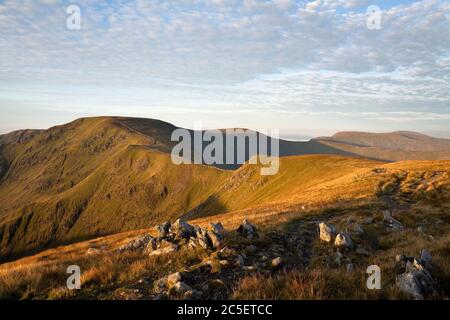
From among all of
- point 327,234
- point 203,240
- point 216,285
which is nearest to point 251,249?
point 203,240

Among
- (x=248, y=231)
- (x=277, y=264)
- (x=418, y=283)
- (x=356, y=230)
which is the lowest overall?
(x=356, y=230)

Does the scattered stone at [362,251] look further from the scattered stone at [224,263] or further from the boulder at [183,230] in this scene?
the boulder at [183,230]

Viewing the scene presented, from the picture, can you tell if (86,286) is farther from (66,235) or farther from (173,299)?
(66,235)

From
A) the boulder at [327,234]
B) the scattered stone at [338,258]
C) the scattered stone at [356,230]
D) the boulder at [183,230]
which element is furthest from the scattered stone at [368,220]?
the boulder at [183,230]

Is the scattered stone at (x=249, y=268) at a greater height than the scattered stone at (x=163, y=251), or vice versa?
the scattered stone at (x=249, y=268)

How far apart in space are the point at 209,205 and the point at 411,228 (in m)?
91.7

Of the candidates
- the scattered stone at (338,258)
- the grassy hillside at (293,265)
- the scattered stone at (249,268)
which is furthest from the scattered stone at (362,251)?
the scattered stone at (249,268)

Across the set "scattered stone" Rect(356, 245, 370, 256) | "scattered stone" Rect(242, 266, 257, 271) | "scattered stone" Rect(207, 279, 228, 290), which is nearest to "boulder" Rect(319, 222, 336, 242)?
"scattered stone" Rect(356, 245, 370, 256)

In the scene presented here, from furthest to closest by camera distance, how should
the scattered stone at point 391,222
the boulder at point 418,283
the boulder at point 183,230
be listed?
1. the scattered stone at point 391,222
2. the boulder at point 183,230
3. the boulder at point 418,283

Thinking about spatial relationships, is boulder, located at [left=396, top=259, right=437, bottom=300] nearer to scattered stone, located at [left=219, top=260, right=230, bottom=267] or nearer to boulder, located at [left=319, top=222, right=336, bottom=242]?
scattered stone, located at [left=219, top=260, right=230, bottom=267]

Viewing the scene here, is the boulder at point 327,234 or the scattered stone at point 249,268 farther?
the boulder at point 327,234

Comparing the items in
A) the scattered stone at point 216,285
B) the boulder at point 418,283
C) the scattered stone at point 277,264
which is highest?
the boulder at point 418,283

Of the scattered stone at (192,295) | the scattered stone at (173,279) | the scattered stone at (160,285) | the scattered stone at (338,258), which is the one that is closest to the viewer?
the scattered stone at (192,295)

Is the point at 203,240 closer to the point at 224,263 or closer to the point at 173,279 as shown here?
the point at 224,263
